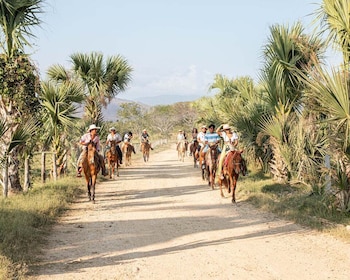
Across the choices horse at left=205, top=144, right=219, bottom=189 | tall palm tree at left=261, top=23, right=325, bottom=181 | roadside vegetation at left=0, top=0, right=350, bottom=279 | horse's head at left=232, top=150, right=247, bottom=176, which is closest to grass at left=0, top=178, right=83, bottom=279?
roadside vegetation at left=0, top=0, right=350, bottom=279

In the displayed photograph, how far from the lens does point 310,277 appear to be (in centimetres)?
611

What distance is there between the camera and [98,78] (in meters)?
21.2

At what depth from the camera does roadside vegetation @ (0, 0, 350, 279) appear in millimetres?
8195

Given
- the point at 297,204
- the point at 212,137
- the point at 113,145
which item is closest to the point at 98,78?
the point at 113,145

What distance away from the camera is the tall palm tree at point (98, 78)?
2091 cm

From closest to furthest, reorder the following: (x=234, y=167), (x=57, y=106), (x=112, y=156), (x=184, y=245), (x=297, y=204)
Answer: (x=184, y=245) < (x=297, y=204) < (x=234, y=167) < (x=57, y=106) < (x=112, y=156)

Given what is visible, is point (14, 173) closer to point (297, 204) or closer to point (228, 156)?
point (228, 156)

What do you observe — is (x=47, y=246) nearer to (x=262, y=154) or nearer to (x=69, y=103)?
(x=69, y=103)

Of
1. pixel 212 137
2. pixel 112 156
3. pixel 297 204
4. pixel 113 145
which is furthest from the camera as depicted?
pixel 113 145

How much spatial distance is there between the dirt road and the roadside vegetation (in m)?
0.55

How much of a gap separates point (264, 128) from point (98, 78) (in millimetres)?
9785

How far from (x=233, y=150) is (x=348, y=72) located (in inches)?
210

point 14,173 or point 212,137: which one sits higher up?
point 212,137

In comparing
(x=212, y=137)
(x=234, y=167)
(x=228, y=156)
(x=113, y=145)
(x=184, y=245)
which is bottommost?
(x=184, y=245)
